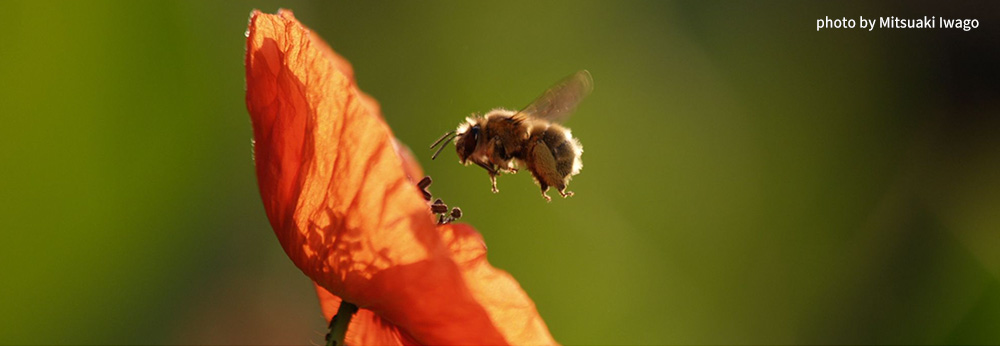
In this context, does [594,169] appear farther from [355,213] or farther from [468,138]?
[355,213]

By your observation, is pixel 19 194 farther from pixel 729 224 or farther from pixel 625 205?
pixel 729 224

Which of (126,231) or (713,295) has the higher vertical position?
(126,231)

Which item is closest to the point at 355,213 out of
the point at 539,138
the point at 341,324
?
the point at 341,324

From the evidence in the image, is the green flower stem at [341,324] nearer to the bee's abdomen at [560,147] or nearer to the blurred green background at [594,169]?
the bee's abdomen at [560,147]

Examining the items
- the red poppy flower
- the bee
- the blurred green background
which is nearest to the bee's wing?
the bee

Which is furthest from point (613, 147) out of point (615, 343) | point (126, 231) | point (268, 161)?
point (268, 161)

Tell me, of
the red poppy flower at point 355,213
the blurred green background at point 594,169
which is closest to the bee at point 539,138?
the red poppy flower at point 355,213
